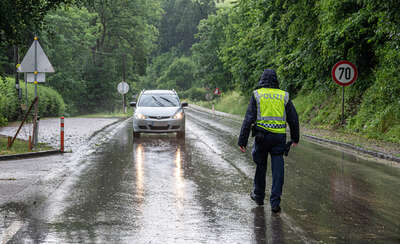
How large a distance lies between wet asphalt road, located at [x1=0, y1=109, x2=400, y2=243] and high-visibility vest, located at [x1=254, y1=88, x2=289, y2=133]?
118cm

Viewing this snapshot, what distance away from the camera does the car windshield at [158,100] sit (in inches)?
715

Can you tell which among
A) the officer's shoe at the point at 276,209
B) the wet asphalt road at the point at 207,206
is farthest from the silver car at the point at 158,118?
the officer's shoe at the point at 276,209

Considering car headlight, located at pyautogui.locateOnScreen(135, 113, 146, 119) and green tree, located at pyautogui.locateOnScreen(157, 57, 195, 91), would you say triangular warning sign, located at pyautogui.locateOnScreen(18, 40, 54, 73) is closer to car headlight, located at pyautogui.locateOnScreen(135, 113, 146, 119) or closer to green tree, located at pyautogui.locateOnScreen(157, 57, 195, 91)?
car headlight, located at pyautogui.locateOnScreen(135, 113, 146, 119)

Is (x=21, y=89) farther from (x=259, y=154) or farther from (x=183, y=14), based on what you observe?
(x=183, y=14)

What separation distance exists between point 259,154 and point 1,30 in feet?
31.1

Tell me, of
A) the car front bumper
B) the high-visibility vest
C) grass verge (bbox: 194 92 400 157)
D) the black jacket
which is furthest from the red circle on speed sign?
the high-visibility vest

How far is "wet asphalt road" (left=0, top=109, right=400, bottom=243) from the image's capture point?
5.38m

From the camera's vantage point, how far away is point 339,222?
5.98m

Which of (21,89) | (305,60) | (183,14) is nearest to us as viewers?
(305,60)

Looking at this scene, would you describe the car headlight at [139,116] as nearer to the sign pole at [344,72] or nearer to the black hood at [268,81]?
the sign pole at [344,72]

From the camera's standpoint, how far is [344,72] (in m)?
18.5

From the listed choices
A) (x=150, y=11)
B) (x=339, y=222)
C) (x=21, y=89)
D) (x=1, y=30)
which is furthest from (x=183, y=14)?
(x=339, y=222)

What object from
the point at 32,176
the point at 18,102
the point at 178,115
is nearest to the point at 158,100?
the point at 178,115

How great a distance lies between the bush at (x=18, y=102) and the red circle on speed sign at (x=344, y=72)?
12156 millimetres
